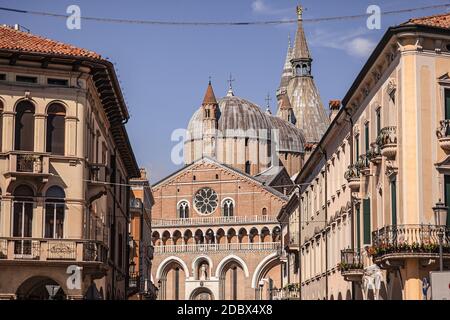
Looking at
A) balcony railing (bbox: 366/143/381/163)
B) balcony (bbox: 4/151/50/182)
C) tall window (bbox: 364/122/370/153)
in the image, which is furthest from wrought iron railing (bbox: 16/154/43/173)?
tall window (bbox: 364/122/370/153)

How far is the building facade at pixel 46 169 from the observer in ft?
98.5

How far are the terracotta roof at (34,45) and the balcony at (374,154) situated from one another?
9113 mm

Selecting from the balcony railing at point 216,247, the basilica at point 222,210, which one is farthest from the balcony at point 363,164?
the balcony railing at point 216,247

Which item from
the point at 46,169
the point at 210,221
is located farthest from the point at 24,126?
the point at 210,221

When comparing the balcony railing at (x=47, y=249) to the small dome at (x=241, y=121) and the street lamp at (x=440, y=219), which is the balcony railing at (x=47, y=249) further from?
the small dome at (x=241, y=121)

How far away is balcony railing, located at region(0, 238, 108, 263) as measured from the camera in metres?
29.8

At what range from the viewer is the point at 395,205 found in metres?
29.3

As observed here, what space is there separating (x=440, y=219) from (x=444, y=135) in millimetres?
2451

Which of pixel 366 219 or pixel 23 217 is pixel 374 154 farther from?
pixel 23 217

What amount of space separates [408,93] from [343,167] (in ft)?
39.8

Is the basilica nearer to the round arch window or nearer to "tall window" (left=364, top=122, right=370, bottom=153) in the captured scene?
the round arch window

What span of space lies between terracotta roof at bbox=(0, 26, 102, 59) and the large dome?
331 feet

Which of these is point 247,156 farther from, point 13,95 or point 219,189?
point 13,95
